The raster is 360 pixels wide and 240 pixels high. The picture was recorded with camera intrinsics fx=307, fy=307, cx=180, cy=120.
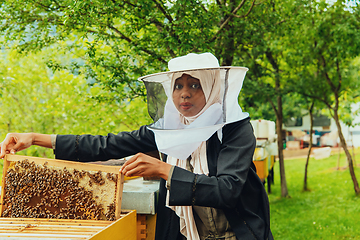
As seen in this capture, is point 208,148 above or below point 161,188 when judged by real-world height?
above

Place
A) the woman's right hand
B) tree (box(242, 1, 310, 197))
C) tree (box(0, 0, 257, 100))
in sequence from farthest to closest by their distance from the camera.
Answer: tree (box(242, 1, 310, 197)), tree (box(0, 0, 257, 100)), the woman's right hand

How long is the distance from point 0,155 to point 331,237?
5.41m

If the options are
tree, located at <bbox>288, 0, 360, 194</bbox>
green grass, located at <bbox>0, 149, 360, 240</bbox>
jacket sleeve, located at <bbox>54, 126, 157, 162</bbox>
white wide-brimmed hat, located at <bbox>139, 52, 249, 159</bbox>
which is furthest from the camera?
green grass, located at <bbox>0, 149, 360, 240</bbox>

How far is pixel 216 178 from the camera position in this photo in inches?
53.3

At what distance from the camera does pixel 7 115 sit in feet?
26.3

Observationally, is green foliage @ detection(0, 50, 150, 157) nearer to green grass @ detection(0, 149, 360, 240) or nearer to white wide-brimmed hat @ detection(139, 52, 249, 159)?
green grass @ detection(0, 149, 360, 240)

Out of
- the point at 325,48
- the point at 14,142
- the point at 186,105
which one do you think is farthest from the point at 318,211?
the point at 14,142

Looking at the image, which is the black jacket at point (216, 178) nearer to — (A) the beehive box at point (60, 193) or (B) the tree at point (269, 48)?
(A) the beehive box at point (60, 193)

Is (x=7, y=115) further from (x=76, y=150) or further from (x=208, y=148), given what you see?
(x=208, y=148)

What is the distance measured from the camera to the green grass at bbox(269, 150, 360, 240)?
5594mm

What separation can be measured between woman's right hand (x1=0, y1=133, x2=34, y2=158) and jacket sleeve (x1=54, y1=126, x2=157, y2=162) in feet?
0.53

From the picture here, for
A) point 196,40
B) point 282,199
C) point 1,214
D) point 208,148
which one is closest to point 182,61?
point 208,148

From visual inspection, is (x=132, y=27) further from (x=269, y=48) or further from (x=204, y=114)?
(x=269, y=48)

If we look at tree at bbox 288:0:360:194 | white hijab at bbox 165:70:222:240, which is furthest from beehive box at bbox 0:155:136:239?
tree at bbox 288:0:360:194
